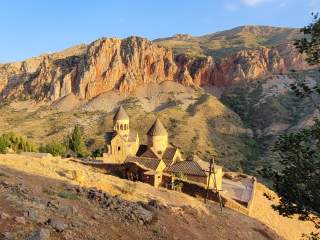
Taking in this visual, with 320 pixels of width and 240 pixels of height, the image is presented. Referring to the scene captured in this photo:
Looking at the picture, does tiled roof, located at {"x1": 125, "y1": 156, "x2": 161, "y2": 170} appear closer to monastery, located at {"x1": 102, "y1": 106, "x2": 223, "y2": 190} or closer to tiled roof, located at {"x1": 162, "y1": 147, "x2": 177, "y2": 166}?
monastery, located at {"x1": 102, "y1": 106, "x2": 223, "y2": 190}

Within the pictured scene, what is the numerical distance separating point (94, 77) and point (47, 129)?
105 feet

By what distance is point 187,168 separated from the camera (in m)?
36.5

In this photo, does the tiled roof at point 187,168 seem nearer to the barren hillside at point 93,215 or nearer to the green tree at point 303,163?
the barren hillside at point 93,215

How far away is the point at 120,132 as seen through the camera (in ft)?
152

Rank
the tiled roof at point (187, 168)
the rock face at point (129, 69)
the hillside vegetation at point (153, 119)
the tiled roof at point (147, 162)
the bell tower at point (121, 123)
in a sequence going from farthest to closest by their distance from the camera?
1. the rock face at point (129, 69)
2. the hillside vegetation at point (153, 119)
3. the bell tower at point (121, 123)
4. the tiled roof at point (147, 162)
5. the tiled roof at point (187, 168)

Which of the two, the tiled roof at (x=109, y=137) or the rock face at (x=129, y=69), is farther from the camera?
the rock face at (x=129, y=69)

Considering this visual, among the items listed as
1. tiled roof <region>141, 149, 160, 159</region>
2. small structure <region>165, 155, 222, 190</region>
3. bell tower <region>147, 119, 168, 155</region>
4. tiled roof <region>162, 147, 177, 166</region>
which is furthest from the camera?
bell tower <region>147, 119, 168, 155</region>

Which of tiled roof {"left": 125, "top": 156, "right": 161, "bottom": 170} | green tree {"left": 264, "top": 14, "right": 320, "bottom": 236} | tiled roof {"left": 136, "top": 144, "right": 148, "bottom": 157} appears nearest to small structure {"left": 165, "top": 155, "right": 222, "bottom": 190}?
tiled roof {"left": 125, "top": 156, "right": 161, "bottom": 170}

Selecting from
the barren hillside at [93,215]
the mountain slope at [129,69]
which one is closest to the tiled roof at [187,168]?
the barren hillside at [93,215]

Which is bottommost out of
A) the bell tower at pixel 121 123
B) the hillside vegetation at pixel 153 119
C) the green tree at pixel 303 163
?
the hillside vegetation at pixel 153 119

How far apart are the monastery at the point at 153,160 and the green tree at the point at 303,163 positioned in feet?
57.0

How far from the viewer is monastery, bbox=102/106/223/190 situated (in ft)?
116

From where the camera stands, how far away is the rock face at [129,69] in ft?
381

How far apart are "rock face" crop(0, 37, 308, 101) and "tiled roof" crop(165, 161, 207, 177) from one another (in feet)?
261
